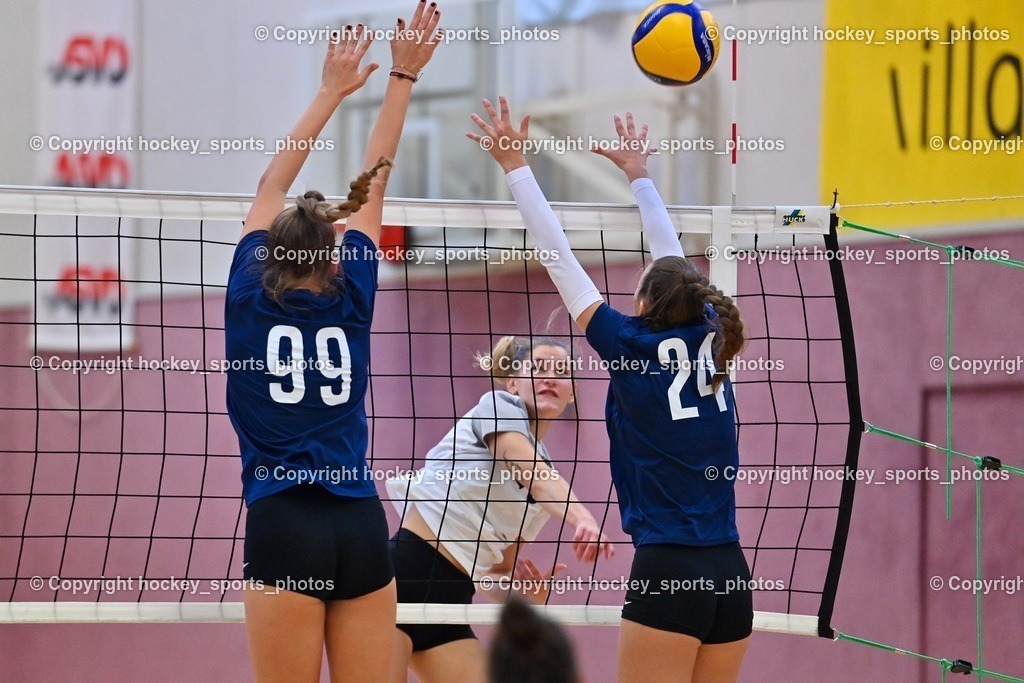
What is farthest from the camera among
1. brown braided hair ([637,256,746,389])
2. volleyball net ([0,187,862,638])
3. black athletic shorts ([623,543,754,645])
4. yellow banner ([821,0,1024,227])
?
yellow banner ([821,0,1024,227])

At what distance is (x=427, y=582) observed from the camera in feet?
12.2

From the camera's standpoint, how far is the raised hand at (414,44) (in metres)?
3.17

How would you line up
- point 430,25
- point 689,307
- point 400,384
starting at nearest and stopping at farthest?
point 689,307
point 430,25
point 400,384

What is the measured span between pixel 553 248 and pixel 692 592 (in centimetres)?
92

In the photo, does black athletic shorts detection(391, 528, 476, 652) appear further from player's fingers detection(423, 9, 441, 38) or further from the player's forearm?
player's fingers detection(423, 9, 441, 38)

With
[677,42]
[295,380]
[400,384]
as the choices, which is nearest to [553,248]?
[295,380]

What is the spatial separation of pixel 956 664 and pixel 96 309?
6.43m

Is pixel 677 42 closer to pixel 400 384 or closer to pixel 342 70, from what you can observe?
pixel 342 70

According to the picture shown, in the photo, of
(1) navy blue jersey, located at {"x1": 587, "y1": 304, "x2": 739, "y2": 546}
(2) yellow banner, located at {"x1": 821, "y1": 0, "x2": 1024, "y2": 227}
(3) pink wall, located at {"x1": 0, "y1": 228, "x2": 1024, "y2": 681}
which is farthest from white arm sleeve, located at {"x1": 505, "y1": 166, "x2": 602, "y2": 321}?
(2) yellow banner, located at {"x1": 821, "y1": 0, "x2": 1024, "y2": 227}

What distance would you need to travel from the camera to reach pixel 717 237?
3867 millimetres

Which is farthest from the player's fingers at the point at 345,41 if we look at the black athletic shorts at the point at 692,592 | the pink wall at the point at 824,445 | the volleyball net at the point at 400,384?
the pink wall at the point at 824,445

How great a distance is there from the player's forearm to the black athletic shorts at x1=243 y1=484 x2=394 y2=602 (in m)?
0.72

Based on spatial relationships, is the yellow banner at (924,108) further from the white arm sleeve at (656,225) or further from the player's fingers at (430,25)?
the player's fingers at (430,25)

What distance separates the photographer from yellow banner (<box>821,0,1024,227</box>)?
6.00 meters
